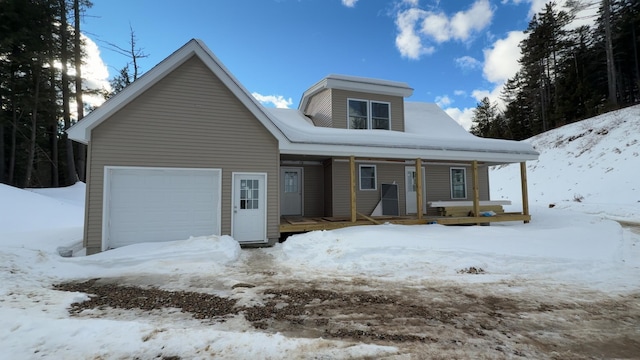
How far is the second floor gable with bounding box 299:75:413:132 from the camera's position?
12641 mm

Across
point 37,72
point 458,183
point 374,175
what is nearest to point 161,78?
point 374,175

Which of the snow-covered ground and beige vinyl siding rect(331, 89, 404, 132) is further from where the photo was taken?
beige vinyl siding rect(331, 89, 404, 132)

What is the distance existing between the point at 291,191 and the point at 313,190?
0.95 metres

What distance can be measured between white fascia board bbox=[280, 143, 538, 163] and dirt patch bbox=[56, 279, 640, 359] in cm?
492

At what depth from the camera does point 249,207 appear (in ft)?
29.5

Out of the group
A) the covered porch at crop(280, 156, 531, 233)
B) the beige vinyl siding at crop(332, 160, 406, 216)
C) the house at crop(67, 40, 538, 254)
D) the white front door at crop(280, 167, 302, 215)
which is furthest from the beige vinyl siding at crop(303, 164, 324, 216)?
the house at crop(67, 40, 538, 254)

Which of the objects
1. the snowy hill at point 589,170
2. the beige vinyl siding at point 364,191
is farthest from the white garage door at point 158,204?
the snowy hill at point 589,170

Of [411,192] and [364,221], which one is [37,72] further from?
[411,192]

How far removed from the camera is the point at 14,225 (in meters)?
10.5

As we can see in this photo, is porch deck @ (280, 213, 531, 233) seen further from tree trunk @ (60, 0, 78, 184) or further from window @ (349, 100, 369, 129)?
tree trunk @ (60, 0, 78, 184)

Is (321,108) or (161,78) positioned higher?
(321,108)

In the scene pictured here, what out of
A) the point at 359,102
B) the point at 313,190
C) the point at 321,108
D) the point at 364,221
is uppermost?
the point at 359,102

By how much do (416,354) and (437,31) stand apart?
2026 cm

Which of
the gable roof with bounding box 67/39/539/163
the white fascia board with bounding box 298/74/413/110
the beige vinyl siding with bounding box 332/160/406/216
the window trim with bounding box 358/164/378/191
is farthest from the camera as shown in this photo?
the white fascia board with bounding box 298/74/413/110
